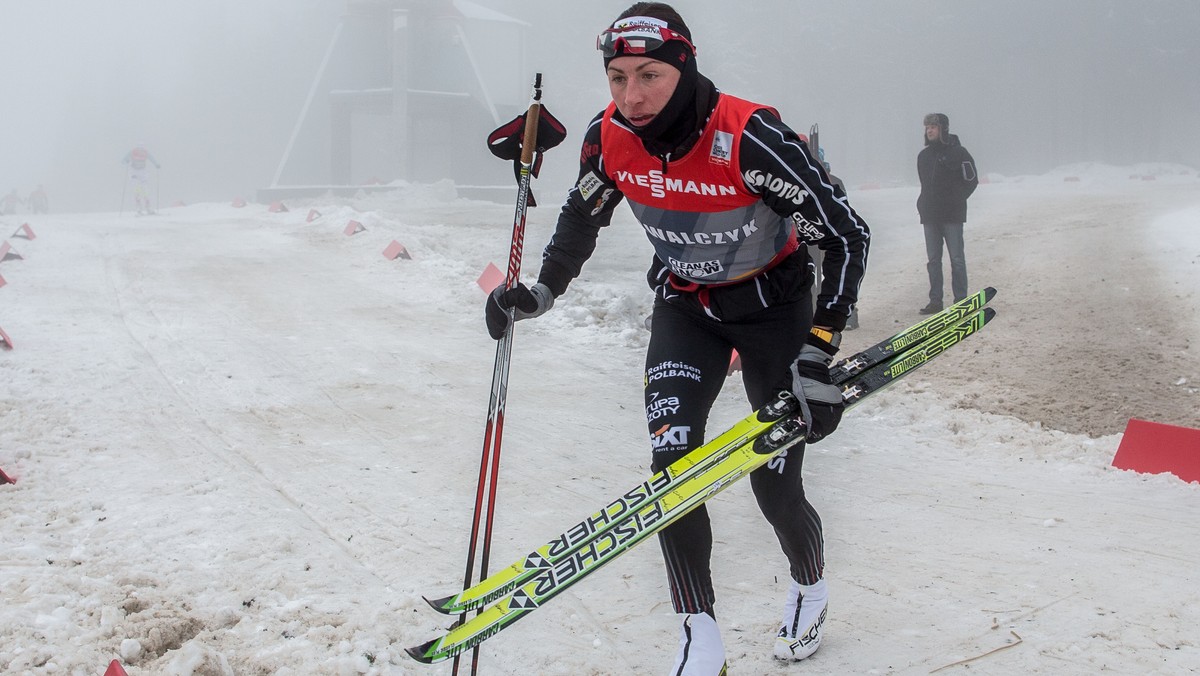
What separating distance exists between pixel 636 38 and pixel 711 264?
831mm

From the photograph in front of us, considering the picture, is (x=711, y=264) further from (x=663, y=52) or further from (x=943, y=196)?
(x=943, y=196)

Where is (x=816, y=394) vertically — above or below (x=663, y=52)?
below

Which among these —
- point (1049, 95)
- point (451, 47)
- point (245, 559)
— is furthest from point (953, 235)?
point (1049, 95)

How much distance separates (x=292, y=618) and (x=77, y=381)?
4230 mm

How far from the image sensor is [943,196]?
Answer: 10.4 meters

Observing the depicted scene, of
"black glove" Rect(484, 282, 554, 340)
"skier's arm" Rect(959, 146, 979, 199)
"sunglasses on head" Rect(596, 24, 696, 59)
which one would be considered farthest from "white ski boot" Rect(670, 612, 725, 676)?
"skier's arm" Rect(959, 146, 979, 199)

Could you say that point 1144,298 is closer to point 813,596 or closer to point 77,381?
point 813,596

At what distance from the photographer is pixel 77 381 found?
677cm

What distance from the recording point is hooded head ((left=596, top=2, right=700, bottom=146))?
9.74ft

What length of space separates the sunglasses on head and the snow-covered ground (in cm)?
228

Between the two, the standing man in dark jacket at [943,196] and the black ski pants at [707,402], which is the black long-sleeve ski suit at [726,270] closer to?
the black ski pants at [707,402]

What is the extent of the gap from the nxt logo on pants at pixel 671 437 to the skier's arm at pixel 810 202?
0.61 metres

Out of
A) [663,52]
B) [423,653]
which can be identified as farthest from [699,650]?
[663,52]

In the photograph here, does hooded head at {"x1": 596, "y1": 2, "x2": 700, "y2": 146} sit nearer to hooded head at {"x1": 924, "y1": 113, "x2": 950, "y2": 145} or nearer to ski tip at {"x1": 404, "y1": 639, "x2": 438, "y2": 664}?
ski tip at {"x1": 404, "y1": 639, "x2": 438, "y2": 664}
